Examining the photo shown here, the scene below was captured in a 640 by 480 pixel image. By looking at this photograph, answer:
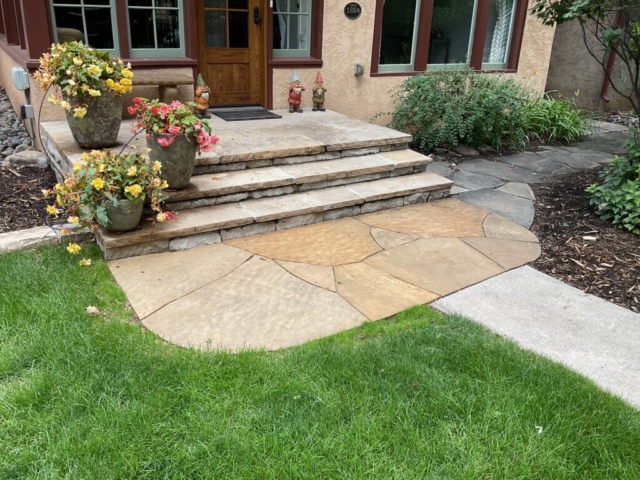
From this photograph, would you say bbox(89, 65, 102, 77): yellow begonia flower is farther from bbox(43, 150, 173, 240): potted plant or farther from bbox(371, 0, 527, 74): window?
bbox(371, 0, 527, 74): window

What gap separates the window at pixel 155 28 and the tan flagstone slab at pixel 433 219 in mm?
2765

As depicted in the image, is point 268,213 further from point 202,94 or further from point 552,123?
point 552,123

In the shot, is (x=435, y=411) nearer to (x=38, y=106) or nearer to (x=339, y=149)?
(x=339, y=149)

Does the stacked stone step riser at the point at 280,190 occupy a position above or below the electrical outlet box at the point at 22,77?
below

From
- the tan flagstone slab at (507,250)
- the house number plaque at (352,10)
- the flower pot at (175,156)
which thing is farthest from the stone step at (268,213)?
the house number plaque at (352,10)

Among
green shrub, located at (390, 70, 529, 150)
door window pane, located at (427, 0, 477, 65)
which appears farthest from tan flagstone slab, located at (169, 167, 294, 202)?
door window pane, located at (427, 0, 477, 65)

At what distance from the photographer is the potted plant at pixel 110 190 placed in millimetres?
3082

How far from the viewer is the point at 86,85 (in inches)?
140

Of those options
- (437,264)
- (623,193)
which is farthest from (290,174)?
(623,193)

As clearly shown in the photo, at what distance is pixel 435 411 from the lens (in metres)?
2.12

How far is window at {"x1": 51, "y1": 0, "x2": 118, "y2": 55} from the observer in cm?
472

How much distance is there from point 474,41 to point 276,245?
498 cm

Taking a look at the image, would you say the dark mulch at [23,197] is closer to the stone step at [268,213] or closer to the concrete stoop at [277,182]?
the concrete stoop at [277,182]

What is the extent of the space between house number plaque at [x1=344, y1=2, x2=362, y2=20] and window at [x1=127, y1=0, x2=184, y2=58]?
1873 millimetres
